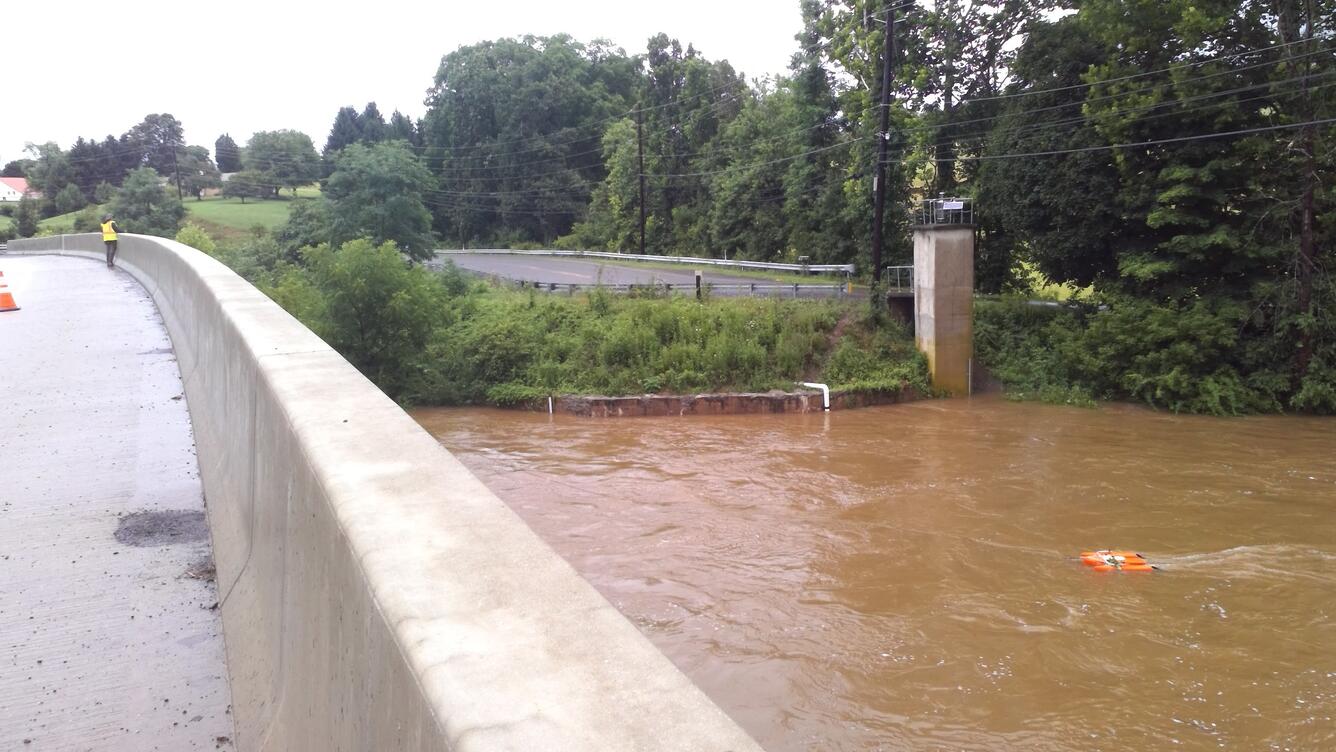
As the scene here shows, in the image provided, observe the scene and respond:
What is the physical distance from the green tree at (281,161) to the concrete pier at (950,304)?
87.8 metres

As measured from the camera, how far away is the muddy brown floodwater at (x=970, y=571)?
9438mm

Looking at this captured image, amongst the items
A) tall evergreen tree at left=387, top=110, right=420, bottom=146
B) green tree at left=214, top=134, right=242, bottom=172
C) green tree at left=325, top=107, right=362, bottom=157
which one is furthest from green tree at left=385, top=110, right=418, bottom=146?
green tree at left=214, top=134, right=242, bottom=172

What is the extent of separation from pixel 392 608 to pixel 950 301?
26626 mm

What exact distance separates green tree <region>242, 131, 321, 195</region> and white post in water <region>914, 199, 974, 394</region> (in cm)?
8770

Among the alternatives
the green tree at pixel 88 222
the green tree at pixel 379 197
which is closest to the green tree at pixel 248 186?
the green tree at pixel 88 222

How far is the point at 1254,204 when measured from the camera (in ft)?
81.0

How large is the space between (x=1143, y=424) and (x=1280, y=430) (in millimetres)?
2868

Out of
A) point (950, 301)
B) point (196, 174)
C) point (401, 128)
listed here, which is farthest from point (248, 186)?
point (950, 301)

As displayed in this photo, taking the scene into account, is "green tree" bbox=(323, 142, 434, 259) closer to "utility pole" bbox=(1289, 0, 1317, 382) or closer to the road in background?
the road in background

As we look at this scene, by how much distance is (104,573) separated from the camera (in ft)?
17.1

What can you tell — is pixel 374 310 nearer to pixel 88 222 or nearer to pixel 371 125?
pixel 88 222

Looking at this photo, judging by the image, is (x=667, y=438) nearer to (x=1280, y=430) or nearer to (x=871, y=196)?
(x=1280, y=430)

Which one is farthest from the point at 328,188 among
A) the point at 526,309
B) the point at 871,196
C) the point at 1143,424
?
the point at 1143,424

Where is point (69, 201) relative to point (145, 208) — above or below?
above
